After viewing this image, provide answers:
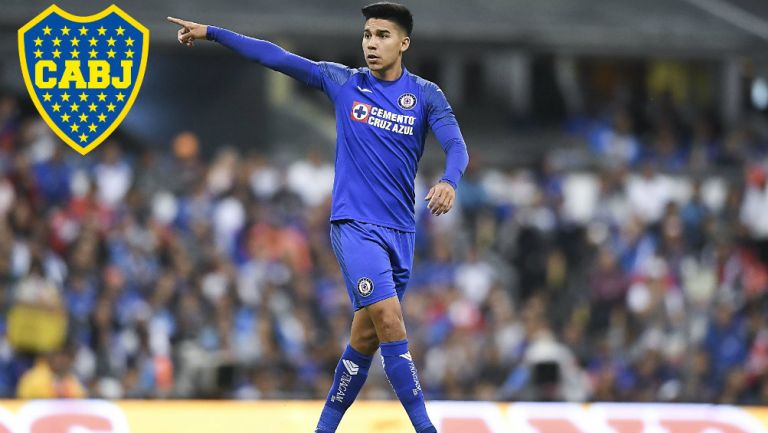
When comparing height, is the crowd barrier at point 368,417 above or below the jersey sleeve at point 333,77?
below

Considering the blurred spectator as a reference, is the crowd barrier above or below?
above

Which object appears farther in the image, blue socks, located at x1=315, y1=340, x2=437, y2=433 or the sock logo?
the sock logo

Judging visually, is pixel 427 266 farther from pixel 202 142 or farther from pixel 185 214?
pixel 202 142

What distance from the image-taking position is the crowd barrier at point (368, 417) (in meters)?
8.40

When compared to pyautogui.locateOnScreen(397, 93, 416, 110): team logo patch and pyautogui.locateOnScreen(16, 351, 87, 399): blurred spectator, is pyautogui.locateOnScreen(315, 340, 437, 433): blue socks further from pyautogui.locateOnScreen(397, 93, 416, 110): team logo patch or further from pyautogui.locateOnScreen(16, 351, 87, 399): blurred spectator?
pyautogui.locateOnScreen(16, 351, 87, 399): blurred spectator

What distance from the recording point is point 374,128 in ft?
23.9

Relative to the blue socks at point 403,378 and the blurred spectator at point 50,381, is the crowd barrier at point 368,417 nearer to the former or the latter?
the blue socks at point 403,378

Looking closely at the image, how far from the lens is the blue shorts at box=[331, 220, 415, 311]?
7.16 m

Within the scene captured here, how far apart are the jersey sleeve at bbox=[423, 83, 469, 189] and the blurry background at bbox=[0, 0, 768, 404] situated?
626 centimetres

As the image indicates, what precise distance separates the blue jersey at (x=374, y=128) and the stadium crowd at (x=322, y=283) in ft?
19.2

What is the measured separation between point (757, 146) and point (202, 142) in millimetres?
8084

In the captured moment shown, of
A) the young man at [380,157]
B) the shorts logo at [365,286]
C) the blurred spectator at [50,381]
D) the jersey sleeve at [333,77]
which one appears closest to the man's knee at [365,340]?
the young man at [380,157]

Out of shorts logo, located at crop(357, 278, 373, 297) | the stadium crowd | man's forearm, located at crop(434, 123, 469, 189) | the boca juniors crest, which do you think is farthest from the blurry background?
man's forearm, located at crop(434, 123, 469, 189)

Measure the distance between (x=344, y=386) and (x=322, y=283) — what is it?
7737 mm
